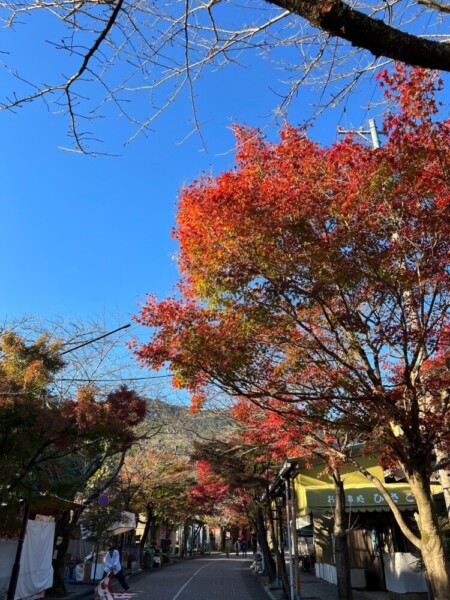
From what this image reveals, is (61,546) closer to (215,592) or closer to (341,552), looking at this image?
(215,592)

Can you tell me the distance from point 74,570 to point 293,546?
1410 centimetres

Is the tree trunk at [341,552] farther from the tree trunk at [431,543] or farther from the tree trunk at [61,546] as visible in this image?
the tree trunk at [61,546]

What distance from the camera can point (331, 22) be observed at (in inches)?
124

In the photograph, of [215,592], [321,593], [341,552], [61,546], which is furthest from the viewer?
[215,592]

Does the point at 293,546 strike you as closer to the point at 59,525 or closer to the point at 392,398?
the point at 392,398

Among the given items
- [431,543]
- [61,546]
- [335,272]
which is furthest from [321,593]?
[335,272]

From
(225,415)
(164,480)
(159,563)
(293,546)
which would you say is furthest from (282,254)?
(159,563)

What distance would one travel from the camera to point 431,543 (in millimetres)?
6656

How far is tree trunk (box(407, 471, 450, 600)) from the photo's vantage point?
628 centimetres

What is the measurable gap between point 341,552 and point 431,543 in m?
6.37

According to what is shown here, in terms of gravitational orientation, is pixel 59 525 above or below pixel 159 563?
above

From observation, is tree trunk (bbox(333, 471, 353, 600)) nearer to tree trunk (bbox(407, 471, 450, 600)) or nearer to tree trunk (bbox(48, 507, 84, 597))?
tree trunk (bbox(407, 471, 450, 600))

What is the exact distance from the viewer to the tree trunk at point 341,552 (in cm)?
1193

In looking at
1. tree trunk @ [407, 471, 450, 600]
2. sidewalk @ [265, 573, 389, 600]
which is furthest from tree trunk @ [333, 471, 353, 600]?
tree trunk @ [407, 471, 450, 600]
